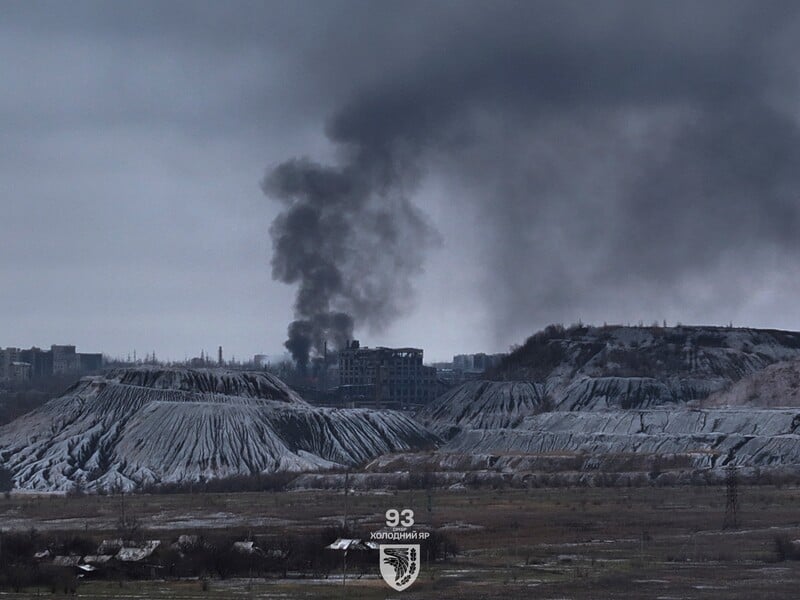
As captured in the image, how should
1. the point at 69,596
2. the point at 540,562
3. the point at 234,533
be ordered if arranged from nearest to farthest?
the point at 69,596 < the point at 540,562 < the point at 234,533

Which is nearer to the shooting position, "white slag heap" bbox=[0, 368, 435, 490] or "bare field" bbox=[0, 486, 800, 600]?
"bare field" bbox=[0, 486, 800, 600]

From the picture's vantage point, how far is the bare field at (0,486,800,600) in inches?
1957

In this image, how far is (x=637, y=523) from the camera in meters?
75.7

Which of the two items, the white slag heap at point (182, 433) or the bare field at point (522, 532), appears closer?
the bare field at point (522, 532)

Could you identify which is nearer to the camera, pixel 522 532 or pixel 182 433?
pixel 522 532

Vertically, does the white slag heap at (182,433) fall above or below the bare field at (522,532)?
above

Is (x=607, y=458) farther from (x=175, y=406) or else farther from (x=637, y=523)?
(x=637, y=523)

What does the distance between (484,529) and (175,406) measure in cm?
8601

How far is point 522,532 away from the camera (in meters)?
73.4

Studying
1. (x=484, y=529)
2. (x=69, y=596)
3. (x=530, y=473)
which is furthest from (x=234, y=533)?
(x=530, y=473)

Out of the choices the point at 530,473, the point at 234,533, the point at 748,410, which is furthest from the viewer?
the point at 748,410

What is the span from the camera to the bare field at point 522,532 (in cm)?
4972

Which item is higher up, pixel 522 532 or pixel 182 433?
pixel 182 433

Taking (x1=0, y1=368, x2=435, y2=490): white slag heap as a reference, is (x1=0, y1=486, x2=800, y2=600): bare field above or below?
below
